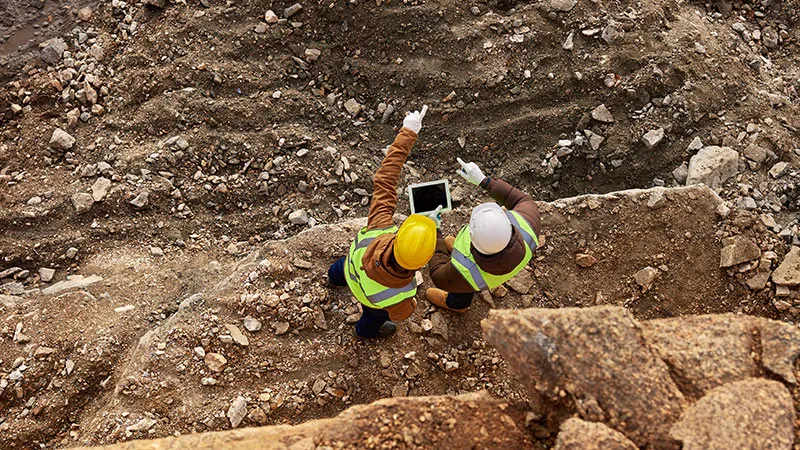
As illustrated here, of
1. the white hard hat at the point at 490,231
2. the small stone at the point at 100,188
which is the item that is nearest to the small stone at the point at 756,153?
the white hard hat at the point at 490,231

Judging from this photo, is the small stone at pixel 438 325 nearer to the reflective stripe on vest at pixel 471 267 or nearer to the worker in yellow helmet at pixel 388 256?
the worker in yellow helmet at pixel 388 256

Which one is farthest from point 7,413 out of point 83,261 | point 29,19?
point 29,19

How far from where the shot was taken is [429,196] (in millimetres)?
4051

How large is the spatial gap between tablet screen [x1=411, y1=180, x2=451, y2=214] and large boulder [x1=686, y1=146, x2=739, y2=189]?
1998mm

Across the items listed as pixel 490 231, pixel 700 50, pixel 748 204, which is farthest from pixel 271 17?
pixel 748 204

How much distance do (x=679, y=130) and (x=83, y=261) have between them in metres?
4.93

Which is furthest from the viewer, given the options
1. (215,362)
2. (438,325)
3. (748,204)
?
(748,204)

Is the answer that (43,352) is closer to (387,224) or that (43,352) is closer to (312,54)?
(387,224)

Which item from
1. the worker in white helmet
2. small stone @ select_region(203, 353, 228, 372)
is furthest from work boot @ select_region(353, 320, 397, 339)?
small stone @ select_region(203, 353, 228, 372)

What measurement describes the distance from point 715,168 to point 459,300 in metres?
2.36

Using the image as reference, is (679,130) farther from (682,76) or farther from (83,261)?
(83,261)

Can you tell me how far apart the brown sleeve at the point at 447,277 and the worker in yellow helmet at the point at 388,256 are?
0.62 ft

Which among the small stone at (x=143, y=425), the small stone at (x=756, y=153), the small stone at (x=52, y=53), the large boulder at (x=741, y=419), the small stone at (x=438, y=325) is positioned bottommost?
the small stone at (x=143, y=425)

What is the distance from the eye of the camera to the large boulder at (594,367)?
2250 millimetres
